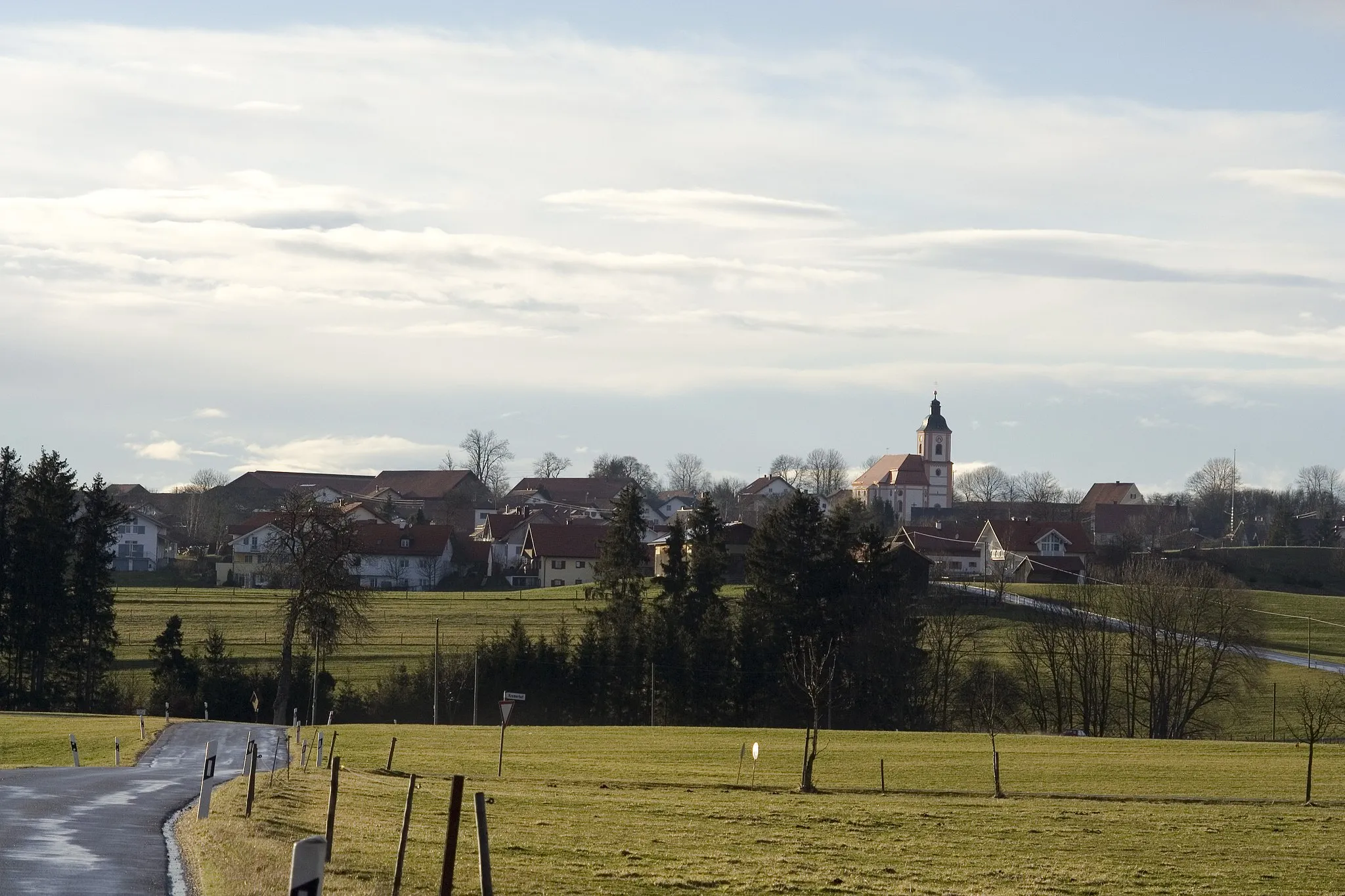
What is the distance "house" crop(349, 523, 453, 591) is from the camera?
148 meters

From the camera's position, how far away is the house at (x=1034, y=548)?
463 feet

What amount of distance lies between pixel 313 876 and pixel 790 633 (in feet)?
243

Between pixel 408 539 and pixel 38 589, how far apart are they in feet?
246

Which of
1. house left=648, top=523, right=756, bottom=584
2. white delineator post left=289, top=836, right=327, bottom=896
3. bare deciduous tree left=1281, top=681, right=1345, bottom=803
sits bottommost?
bare deciduous tree left=1281, top=681, right=1345, bottom=803

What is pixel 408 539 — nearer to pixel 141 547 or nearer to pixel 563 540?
pixel 563 540

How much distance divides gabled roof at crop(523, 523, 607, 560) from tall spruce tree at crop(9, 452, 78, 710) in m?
67.9

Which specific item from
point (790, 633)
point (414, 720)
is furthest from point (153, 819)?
point (790, 633)

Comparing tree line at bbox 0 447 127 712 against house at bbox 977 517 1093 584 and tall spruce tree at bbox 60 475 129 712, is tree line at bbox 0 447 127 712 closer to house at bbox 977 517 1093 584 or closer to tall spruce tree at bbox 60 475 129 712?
tall spruce tree at bbox 60 475 129 712

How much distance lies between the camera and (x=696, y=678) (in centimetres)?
7900

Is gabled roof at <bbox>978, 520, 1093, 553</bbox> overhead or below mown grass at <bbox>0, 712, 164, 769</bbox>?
overhead

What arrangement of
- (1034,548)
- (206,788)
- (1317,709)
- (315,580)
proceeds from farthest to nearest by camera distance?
(1034,548) → (1317,709) → (315,580) → (206,788)

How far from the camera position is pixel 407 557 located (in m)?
151

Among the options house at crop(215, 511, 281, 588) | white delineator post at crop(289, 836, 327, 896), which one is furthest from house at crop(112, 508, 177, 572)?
white delineator post at crop(289, 836, 327, 896)

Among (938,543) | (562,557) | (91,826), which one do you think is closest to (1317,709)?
(91,826)
